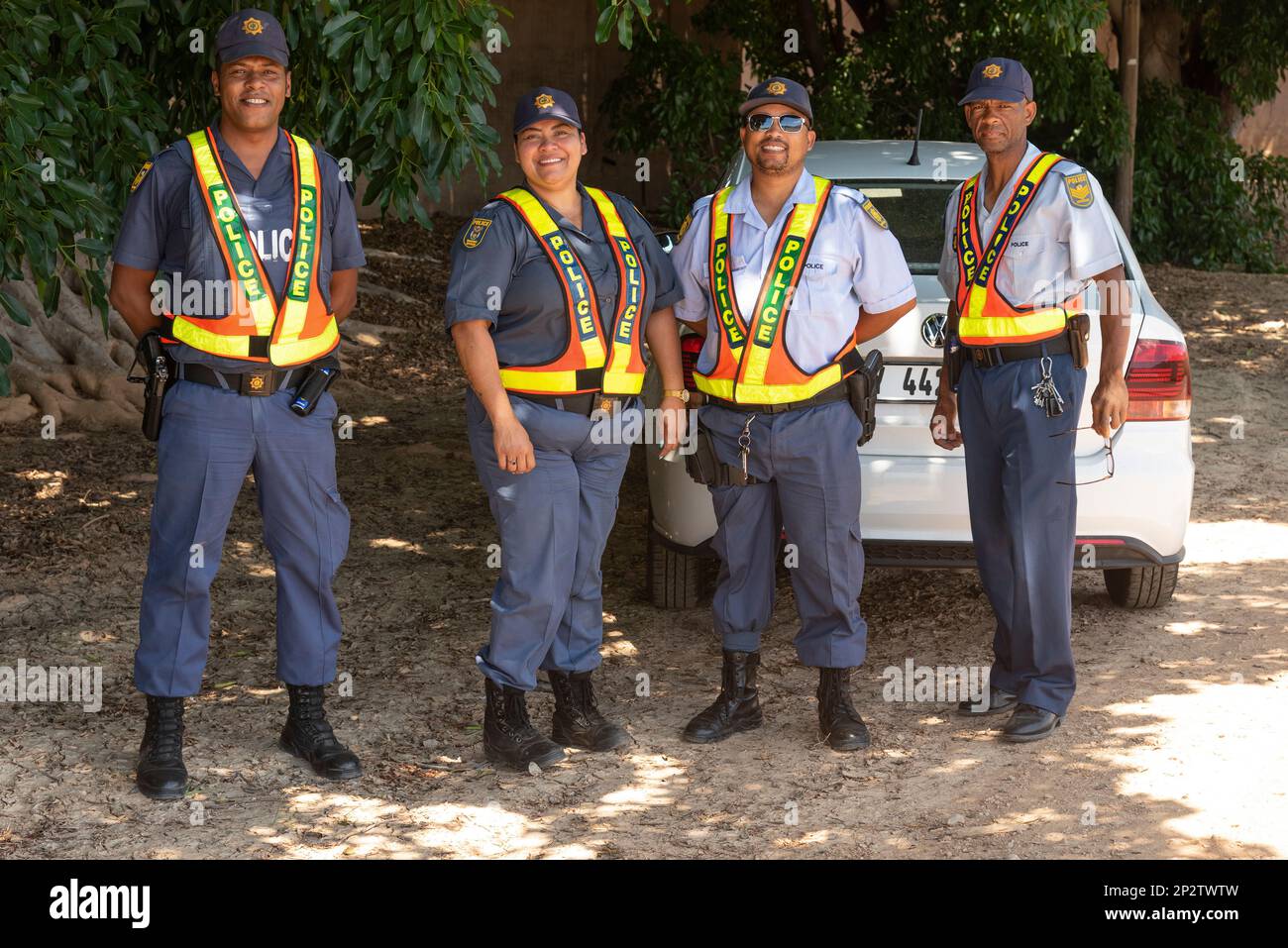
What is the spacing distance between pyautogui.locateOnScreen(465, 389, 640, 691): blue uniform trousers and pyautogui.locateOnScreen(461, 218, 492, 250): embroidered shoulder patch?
1.40ft

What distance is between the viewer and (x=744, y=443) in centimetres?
455

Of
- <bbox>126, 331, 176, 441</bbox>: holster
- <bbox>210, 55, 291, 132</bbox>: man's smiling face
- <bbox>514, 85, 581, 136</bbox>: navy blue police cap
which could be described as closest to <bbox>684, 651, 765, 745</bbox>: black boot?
<bbox>514, 85, 581, 136</bbox>: navy blue police cap

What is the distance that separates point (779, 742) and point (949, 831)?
79cm

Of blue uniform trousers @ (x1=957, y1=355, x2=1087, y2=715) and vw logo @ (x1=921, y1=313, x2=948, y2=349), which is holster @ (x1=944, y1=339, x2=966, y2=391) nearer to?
blue uniform trousers @ (x1=957, y1=355, x2=1087, y2=715)

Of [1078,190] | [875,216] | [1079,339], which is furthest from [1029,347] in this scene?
[875,216]

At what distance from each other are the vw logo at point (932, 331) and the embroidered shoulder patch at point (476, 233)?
5.21 feet

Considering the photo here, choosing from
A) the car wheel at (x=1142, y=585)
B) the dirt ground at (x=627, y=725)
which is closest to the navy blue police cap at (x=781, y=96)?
the dirt ground at (x=627, y=725)

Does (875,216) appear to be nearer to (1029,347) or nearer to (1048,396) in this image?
(1029,347)

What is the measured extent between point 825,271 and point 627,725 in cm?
154

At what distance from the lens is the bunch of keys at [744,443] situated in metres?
4.54

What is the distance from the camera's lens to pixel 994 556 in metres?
4.83

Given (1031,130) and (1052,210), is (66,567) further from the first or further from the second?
(1031,130)
